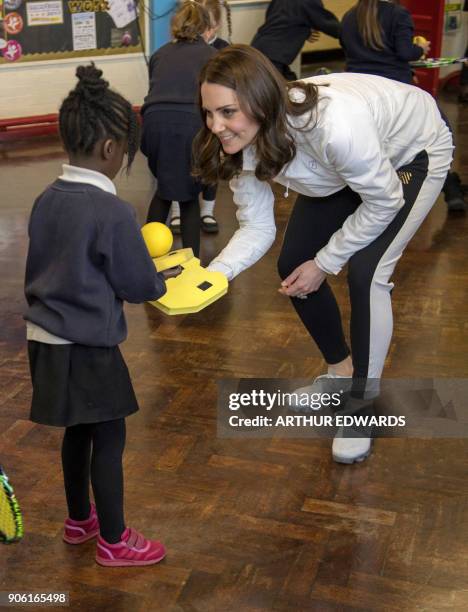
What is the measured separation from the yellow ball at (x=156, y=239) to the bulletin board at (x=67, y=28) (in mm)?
Answer: 4624

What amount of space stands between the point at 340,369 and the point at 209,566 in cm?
87

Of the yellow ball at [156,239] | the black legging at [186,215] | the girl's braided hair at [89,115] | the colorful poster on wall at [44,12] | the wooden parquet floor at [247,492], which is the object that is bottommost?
the wooden parquet floor at [247,492]

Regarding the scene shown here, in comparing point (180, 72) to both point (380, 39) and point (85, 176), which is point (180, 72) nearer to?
point (380, 39)

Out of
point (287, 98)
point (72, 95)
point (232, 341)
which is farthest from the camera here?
point (232, 341)

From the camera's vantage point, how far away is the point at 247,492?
245cm

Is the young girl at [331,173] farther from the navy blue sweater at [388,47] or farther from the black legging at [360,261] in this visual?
the navy blue sweater at [388,47]

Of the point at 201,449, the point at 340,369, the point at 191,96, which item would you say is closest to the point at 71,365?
the point at 201,449

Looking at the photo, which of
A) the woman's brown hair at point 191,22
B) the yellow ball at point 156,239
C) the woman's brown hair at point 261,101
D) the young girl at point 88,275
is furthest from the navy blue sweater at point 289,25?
the young girl at point 88,275

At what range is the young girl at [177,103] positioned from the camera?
11.9ft

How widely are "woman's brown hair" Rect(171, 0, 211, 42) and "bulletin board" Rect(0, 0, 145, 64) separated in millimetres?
3065

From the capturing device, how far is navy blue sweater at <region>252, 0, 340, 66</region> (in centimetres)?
557

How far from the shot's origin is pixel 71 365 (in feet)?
6.37

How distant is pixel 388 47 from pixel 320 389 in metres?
2.09

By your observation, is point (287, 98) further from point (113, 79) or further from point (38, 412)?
point (113, 79)
